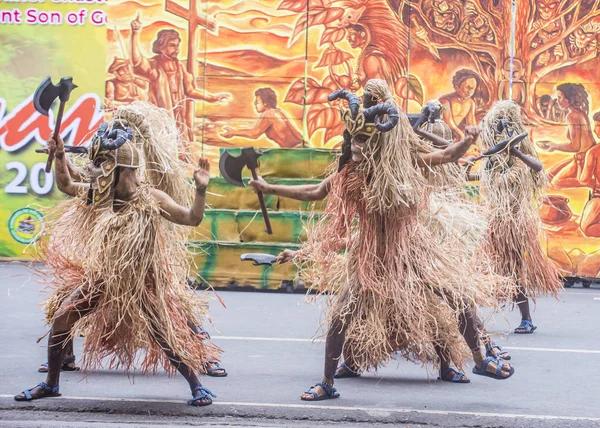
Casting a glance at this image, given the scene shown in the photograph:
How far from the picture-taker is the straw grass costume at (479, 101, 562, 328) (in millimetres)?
9312

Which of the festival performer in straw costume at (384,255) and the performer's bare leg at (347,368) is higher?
the festival performer in straw costume at (384,255)

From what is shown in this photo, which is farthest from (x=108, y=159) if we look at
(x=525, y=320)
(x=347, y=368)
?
(x=525, y=320)

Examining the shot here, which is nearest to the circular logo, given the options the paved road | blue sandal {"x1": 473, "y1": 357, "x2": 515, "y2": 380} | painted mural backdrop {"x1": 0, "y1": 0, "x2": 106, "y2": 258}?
painted mural backdrop {"x1": 0, "y1": 0, "x2": 106, "y2": 258}

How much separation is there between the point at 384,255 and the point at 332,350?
2.30 feet

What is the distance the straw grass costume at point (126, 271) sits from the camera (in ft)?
20.0

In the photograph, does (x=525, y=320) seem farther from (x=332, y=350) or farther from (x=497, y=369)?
(x=332, y=350)

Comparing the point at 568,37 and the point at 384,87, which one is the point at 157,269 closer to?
the point at 384,87

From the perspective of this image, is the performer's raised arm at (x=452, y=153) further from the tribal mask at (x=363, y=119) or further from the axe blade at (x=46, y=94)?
the axe blade at (x=46, y=94)

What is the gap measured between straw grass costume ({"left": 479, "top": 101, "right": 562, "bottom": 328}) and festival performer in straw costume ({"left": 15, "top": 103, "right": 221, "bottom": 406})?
3.80m

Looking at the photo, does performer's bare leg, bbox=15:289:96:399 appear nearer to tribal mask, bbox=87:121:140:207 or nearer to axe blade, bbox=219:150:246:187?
tribal mask, bbox=87:121:140:207

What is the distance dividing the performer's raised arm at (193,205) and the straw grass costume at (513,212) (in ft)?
13.0

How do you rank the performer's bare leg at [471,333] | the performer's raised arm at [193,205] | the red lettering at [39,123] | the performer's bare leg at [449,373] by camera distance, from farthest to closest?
the red lettering at [39,123] < the performer's bare leg at [449,373] < the performer's bare leg at [471,333] < the performer's raised arm at [193,205]

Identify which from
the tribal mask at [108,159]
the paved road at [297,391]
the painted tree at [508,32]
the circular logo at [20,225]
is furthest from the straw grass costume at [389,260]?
the circular logo at [20,225]

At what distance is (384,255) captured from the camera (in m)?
6.59
